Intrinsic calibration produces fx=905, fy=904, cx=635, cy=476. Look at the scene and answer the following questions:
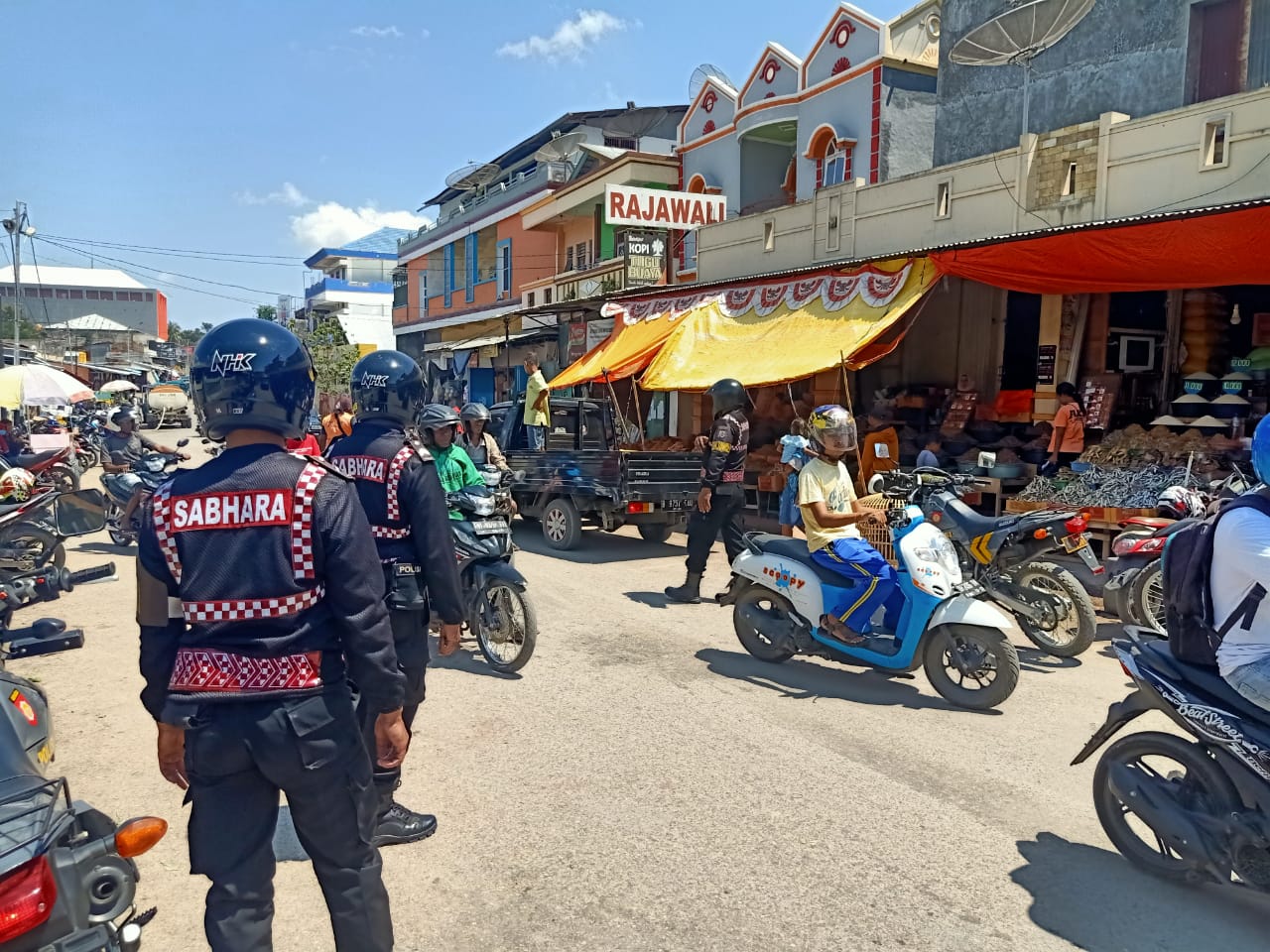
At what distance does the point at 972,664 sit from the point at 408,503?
3.29m

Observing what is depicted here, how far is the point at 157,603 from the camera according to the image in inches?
89.2

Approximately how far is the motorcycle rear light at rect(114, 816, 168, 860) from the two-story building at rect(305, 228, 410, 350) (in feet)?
161

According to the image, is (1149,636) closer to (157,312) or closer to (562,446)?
(562,446)

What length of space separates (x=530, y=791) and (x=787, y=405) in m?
10.7

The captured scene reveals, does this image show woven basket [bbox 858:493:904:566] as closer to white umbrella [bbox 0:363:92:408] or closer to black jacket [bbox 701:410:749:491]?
black jacket [bbox 701:410:749:491]

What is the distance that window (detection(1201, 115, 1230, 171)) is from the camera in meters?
8.91

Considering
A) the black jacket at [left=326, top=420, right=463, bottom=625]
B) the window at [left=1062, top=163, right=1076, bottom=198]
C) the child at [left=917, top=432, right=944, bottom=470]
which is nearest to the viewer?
the black jacket at [left=326, top=420, right=463, bottom=625]

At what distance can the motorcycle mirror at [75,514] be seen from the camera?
6445 mm

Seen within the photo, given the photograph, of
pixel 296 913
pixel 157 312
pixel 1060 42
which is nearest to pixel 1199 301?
pixel 1060 42

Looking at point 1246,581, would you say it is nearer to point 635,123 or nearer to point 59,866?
point 59,866

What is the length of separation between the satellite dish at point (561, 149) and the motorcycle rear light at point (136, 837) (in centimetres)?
2700

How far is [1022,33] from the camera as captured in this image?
10.3m

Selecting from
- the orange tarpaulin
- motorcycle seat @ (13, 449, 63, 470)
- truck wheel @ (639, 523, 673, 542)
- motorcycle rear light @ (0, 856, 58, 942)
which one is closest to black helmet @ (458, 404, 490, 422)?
truck wheel @ (639, 523, 673, 542)

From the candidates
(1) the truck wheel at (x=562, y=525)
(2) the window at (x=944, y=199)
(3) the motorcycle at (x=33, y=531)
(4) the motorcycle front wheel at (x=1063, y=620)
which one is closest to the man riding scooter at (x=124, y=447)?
(3) the motorcycle at (x=33, y=531)
